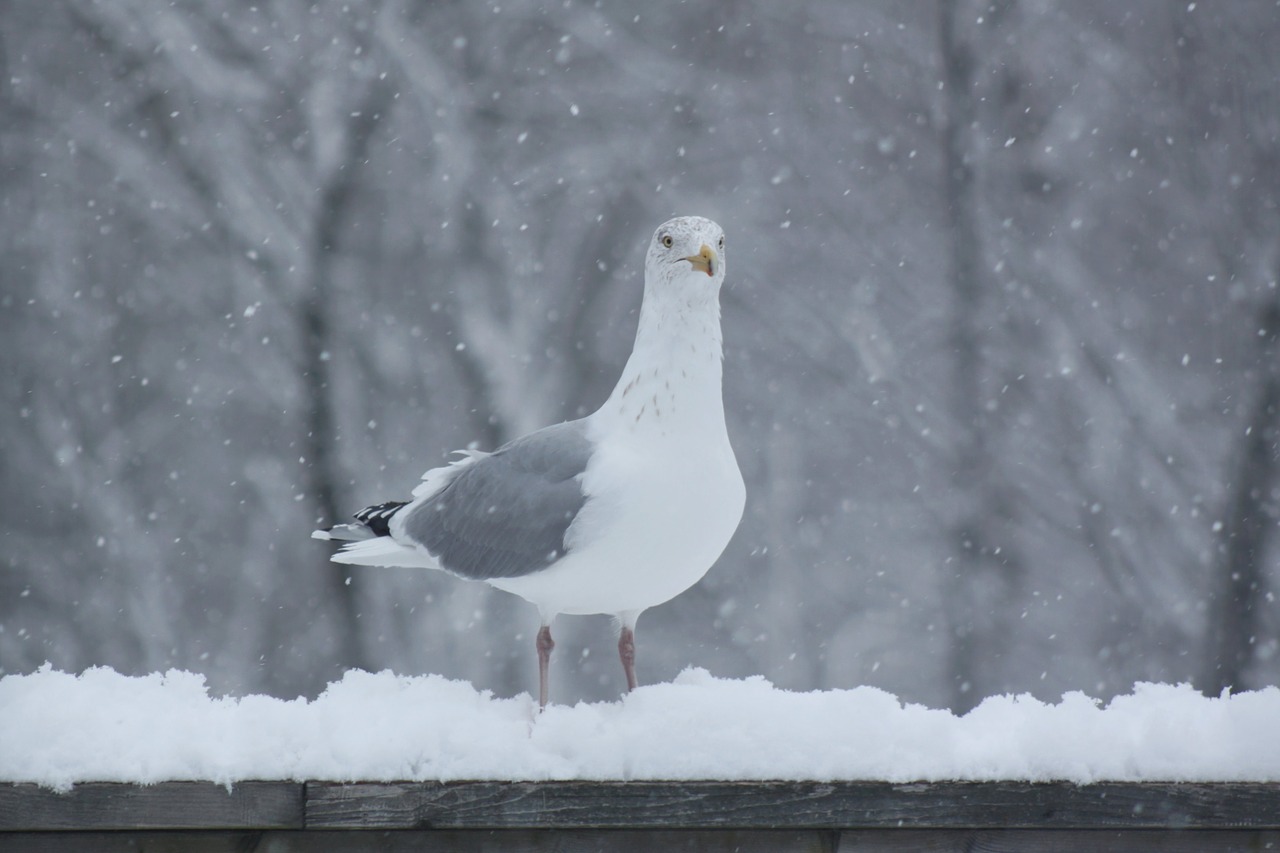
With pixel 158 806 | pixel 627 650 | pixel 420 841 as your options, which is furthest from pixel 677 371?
pixel 158 806

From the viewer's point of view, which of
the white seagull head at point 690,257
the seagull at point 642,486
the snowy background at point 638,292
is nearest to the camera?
the seagull at point 642,486

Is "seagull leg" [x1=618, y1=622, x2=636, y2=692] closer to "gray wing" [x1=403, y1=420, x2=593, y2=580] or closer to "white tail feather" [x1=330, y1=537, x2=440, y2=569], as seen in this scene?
"gray wing" [x1=403, y1=420, x2=593, y2=580]

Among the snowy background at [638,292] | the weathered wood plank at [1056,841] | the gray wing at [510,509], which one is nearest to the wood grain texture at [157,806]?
the gray wing at [510,509]

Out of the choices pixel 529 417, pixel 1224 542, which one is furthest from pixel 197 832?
pixel 1224 542

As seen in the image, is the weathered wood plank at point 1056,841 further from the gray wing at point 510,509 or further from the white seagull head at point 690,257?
the white seagull head at point 690,257

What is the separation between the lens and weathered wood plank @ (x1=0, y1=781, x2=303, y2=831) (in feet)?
6.65

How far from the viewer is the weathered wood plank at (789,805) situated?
6.73ft

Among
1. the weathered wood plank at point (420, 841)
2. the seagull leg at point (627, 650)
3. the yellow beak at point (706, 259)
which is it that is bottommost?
the weathered wood plank at point (420, 841)

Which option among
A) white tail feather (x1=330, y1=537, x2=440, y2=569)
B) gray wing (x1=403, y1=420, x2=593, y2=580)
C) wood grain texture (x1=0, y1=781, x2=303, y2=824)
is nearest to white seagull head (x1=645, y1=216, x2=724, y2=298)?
gray wing (x1=403, y1=420, x2=593, y2=580)

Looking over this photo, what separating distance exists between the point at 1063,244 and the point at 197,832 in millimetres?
7076

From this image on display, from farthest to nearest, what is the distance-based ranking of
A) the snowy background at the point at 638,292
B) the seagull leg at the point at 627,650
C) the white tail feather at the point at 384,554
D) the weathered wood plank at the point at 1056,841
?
the snowy background at the point at 638,292 < the white tail feather at the point at 384,554 < the seagull leg at the point at 627,650 < the weathered wood plank at the point at 1056,841

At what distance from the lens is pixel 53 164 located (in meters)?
7.92

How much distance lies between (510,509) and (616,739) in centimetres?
86

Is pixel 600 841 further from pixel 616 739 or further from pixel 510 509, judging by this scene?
pixel 510 509
